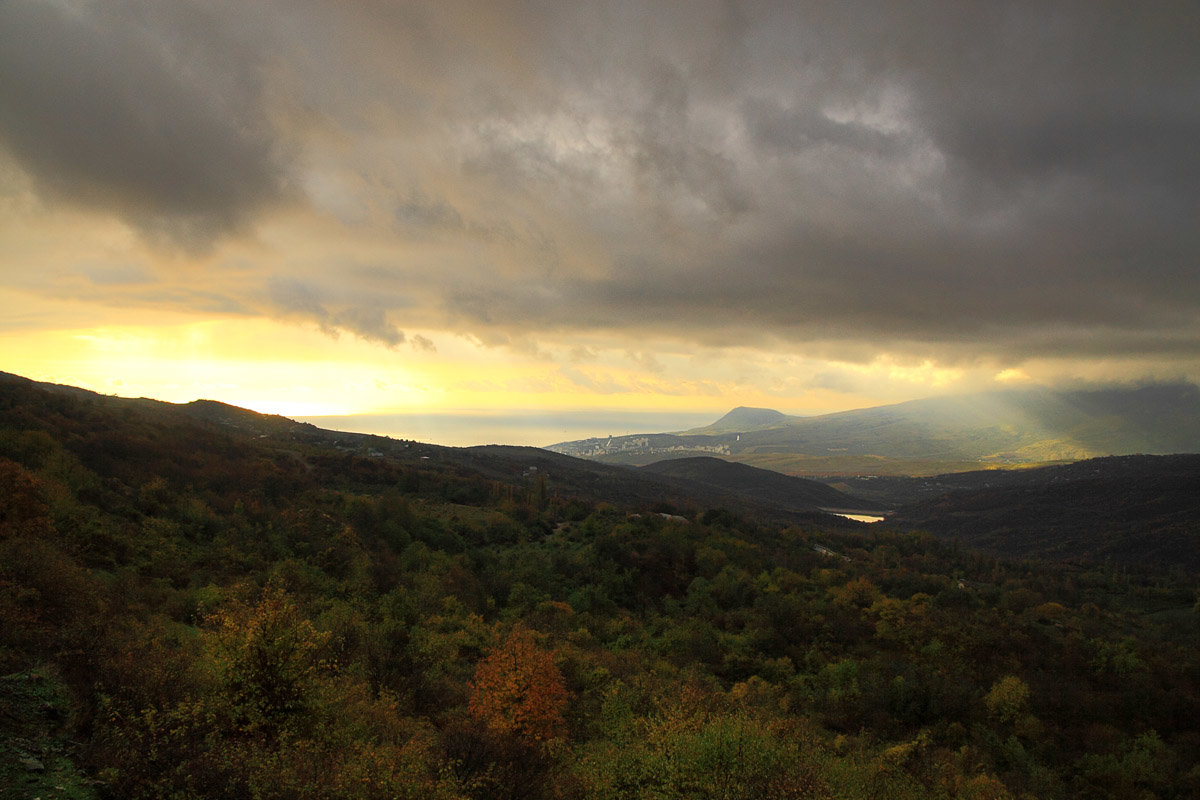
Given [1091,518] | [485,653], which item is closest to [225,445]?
[485,653]

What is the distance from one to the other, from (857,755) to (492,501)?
53.1m

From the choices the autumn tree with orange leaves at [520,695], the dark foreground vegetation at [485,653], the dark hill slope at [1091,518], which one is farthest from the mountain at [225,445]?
the dark hill slope at [1091,518]

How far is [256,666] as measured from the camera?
546 inches

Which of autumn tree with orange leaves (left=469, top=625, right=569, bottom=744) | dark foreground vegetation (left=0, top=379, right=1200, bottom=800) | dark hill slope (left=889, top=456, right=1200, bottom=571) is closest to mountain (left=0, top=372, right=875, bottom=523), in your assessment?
dark foreground vegetation (left=0, top=379, right=1200, bottom=800)

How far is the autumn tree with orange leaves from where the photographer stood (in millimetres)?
19312

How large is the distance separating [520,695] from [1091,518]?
161 meters

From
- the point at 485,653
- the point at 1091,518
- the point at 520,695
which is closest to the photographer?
the point at 520,695

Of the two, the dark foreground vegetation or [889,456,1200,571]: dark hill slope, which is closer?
the dark foreground vegetation

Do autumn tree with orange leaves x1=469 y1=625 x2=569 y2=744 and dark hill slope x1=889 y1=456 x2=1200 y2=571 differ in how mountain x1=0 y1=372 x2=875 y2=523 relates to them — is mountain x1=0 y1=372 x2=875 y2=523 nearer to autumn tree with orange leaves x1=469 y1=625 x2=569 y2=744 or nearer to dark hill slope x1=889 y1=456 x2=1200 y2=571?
autumn tree with orange leaves x1=469 y1=625 x2=569 y2=744

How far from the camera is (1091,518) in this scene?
127m

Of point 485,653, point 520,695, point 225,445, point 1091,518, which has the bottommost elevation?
point 1091,518

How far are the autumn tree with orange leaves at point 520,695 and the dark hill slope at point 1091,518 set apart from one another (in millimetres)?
114600

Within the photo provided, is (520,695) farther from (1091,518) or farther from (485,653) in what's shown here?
(1091,518)

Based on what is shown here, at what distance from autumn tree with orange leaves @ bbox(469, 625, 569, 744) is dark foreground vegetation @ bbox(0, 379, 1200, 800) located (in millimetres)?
104
